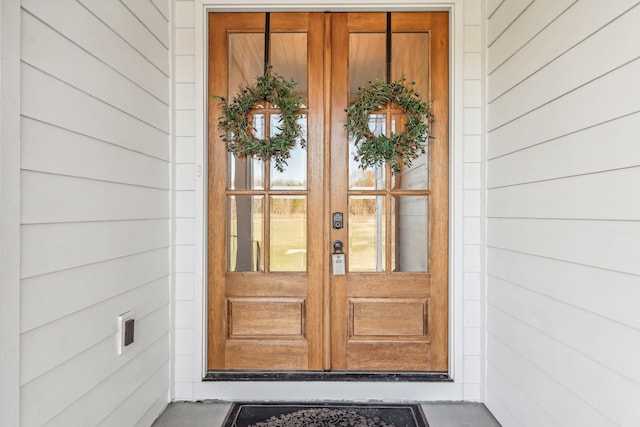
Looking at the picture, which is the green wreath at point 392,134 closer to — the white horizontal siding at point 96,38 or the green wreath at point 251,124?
the green wreath at point 251,124

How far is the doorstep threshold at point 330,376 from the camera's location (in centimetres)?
214

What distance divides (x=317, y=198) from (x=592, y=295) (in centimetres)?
140

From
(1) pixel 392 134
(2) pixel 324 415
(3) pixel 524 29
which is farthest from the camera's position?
(1) pixel 392 134

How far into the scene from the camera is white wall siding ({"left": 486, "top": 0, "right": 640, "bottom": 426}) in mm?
1151

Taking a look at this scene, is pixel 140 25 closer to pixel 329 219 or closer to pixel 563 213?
pixel 329 219

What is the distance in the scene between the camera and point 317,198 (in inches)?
87.2

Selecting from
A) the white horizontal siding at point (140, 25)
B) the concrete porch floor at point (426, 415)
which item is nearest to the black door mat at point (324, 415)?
the concrete porch floor at point (426, 415)

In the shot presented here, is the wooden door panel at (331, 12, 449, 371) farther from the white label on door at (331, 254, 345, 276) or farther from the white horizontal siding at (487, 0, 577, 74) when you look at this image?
the white horizontal siding at (487, 0, 577, 74)

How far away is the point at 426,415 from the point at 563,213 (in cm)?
129

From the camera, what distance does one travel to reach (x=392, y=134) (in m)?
2.16

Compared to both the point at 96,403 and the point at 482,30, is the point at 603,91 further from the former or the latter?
the point at 96,403

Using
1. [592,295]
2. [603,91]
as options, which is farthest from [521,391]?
[603,91]

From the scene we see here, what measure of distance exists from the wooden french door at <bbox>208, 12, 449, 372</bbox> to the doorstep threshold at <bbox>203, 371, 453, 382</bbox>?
3 centimetres

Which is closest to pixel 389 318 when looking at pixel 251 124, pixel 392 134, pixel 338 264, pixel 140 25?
pixel 338 264
